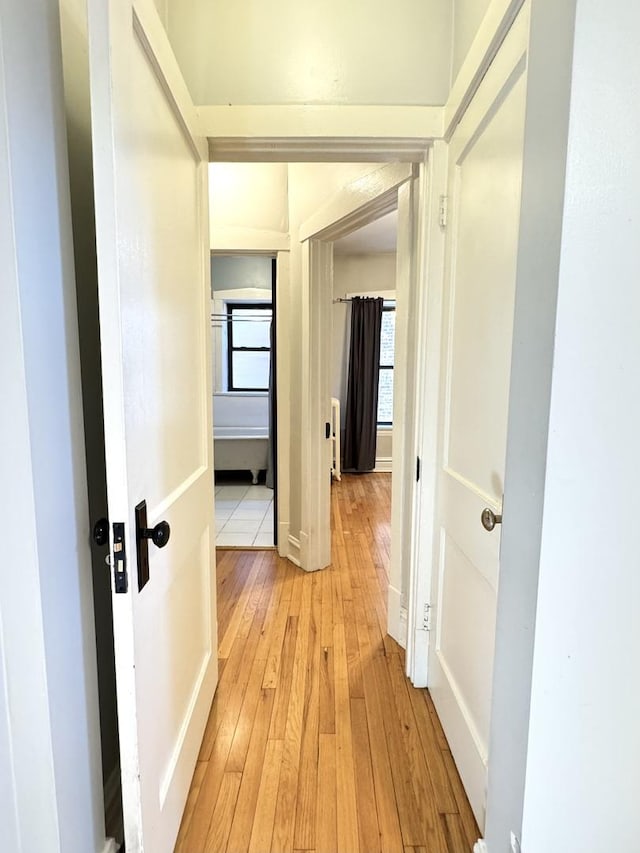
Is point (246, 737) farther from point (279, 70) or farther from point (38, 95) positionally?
point (279, 70)

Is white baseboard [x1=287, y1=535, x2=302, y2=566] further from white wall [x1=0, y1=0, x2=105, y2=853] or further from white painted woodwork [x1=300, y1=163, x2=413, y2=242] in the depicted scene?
white wall [x1=0, y1=0, x2=105, y2=853]

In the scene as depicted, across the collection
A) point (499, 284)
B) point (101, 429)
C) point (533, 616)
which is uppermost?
point (499, 284)

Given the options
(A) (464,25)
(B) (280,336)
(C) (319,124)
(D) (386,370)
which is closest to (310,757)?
(C) (319,124)

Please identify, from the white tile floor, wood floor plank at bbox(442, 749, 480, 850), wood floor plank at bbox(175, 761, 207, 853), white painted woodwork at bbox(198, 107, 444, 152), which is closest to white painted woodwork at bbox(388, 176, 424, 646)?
white painted woodwork at bbox(198, 107, 444, 152)

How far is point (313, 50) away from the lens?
154 cm

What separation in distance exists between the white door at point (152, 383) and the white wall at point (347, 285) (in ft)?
13.6

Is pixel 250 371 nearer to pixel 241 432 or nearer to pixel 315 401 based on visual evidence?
pixel 241 432

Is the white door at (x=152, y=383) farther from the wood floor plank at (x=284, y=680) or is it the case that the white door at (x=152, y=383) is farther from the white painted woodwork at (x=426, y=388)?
the white painted woodwork at (x=426, y=388)

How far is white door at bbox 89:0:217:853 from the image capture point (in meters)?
0.79

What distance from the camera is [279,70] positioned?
60.9 inches

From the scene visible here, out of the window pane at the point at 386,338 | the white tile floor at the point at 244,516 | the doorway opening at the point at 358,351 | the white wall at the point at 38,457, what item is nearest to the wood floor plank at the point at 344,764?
the white wall at the point at 38,457

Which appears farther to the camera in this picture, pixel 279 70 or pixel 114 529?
pixel 279 70

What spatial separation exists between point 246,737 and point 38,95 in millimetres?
1821

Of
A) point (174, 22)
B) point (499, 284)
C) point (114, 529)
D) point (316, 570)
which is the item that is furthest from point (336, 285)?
point (114, 529)
